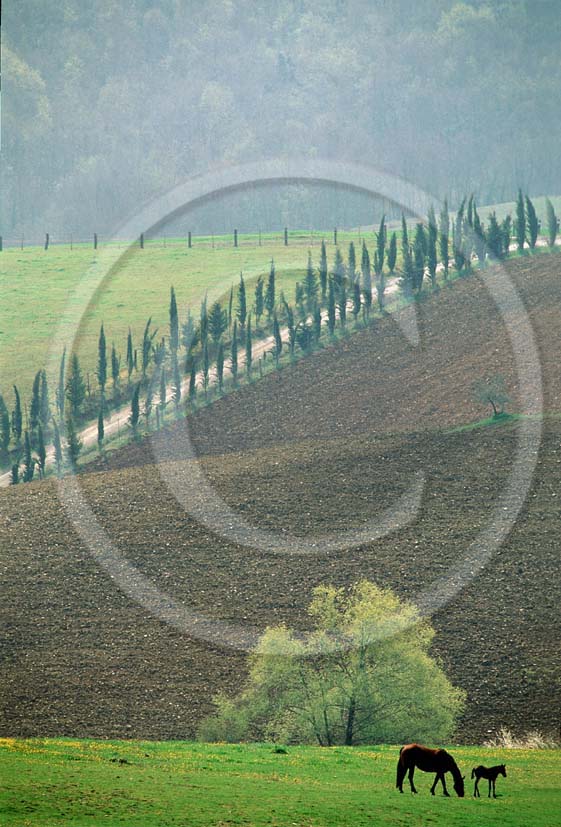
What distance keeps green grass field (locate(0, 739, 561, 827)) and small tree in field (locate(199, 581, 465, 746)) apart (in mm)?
8026

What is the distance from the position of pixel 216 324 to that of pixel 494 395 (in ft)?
153

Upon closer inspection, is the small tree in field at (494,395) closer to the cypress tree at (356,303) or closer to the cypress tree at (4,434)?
the cypress tree at (356,303)

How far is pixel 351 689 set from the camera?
52.3 m

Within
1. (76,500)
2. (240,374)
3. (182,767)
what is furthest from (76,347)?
(182,767)

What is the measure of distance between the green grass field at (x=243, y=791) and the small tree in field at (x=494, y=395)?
2136 inches

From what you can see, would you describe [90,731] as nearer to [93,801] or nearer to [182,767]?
[182,767]

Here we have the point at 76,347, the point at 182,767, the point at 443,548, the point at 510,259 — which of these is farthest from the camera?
the point at 76,347

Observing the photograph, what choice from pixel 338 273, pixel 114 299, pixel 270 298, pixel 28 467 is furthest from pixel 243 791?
pixel 114 299

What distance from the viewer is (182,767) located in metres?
40.0

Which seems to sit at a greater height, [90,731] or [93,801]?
[93,801]

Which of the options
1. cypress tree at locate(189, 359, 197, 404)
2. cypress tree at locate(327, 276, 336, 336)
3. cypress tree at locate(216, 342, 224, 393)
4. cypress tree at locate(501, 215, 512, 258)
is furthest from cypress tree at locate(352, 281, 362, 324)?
cypress tree at locate(189, 359, 197, 404)

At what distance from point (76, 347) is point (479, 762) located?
396ft

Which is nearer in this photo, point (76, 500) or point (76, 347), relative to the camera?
point (76, 500)

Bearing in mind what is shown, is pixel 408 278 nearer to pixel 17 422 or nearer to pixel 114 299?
pixel 17 422
